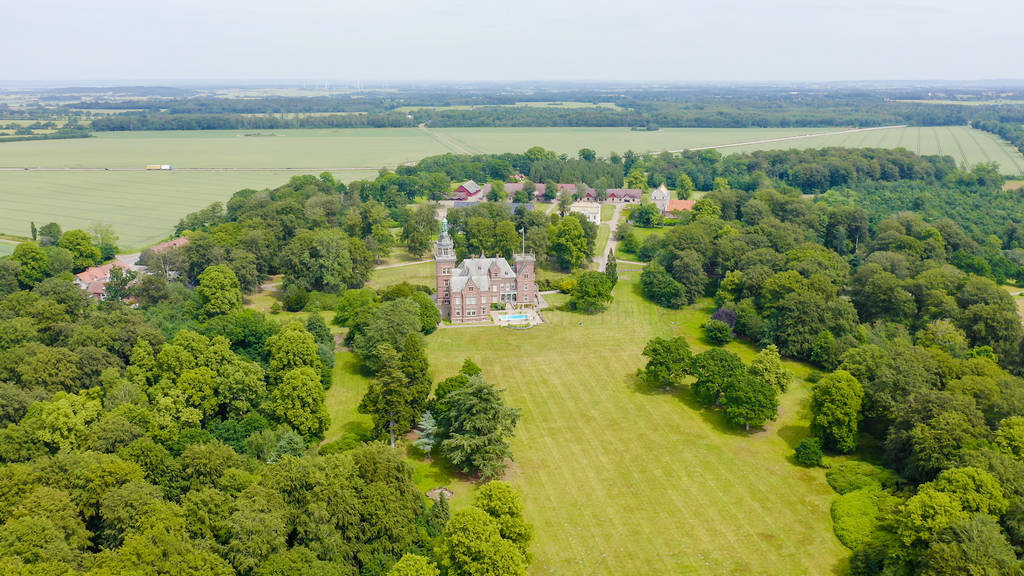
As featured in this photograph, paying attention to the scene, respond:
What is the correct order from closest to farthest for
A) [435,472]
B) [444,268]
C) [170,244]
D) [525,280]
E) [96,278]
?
1. [435,472]
2. [444,268]
3. [525,280]
4. [96,278]
5. [170,244]

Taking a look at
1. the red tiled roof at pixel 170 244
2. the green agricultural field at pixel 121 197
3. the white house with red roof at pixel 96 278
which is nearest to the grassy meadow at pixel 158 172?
the green agricultural field at pixel 121 197

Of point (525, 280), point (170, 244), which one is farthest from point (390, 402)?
point (170, 244)

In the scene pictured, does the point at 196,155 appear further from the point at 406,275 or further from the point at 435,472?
the point at 435,472

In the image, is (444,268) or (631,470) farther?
(444,268)

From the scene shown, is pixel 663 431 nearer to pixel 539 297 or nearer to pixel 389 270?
pixel 539 297

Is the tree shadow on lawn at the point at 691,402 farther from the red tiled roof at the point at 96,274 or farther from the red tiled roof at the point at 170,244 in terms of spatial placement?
the red tiled roof at the point at 96,274

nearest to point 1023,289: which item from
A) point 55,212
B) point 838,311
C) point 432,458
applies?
point 838,311
